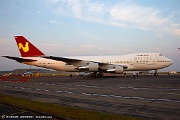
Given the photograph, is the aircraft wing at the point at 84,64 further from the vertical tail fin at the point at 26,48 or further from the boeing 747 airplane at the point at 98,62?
the vertical tail fin at the point at 26,48

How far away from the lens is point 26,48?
1524 inches

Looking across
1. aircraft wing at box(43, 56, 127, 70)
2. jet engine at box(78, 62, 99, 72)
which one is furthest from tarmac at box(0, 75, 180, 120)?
aircraft wing at box(43, 56, 127, 70)

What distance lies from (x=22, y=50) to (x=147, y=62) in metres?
25.5

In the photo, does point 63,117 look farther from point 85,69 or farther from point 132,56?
point 132,56

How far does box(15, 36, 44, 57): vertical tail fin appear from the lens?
127 feet

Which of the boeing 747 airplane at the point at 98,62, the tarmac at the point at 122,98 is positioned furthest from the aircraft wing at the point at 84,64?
the tarmac at the point at 122,98

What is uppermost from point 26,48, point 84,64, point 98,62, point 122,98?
point 26,48

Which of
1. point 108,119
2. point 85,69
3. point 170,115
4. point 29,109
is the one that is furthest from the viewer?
point 85,69

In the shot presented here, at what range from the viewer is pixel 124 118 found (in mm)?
6805

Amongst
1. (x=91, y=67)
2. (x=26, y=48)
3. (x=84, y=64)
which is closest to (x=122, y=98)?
(x=91, y=67)

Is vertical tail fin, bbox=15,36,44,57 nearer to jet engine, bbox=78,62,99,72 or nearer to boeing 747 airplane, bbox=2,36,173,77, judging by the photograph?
boeing 747 airplane, bbox=2,36,173,77

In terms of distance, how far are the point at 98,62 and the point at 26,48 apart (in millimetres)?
15659

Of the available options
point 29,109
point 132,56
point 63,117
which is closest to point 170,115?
point 63,117

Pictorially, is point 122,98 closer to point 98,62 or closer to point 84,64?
point 98,62
